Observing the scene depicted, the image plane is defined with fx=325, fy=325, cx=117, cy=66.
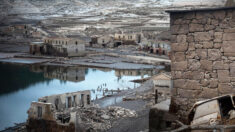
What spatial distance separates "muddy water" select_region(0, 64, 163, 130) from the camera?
67.4 ft

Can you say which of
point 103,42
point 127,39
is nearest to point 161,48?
point 127,39

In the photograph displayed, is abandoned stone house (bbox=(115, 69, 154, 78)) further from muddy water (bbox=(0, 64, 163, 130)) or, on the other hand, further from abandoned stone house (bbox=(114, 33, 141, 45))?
abandoned stone house (bbox=(114, 33, 141, 45))

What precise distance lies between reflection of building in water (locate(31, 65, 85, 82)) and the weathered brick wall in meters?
25.0

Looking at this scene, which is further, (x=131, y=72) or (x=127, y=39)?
(x=127, y=39)

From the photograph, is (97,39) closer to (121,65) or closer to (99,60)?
(99,60)

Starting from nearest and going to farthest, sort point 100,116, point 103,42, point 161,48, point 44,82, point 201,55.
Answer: point 201,55 → point 100,116 → point 44,82 → point 161,48 → point 103,42

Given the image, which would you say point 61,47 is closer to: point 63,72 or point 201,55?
point 63,72

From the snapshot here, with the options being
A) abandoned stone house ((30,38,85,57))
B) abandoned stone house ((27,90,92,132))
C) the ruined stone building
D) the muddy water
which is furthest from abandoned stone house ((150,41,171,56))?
abandoned stone house ((27,90,92,132))

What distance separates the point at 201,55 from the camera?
5.57 meters

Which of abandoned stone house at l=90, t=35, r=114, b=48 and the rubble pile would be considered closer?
the rubble pile

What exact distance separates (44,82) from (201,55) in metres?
25.2

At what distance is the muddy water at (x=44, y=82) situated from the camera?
809 inches

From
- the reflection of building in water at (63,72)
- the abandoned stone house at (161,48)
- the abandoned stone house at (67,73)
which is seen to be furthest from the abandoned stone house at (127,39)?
the abandoned stone house at (67,73)

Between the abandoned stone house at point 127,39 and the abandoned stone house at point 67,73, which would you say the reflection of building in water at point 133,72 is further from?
the abandoned stone house at point 127,39
